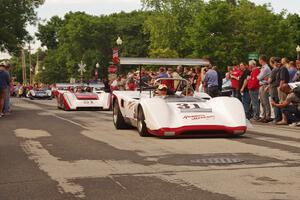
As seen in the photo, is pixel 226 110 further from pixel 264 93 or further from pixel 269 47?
pixel 269 47

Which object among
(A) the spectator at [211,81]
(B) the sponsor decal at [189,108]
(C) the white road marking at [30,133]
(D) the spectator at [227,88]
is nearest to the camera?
(B) the sponsor decal at [189,108]

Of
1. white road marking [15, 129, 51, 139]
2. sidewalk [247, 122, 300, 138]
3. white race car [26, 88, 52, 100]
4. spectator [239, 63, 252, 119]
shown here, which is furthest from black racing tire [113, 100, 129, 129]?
white race car [26, 88, 52, 100]

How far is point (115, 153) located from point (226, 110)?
11.0 feet

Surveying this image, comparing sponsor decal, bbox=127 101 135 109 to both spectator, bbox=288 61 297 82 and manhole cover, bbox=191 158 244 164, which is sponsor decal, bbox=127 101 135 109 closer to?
manhole cover, bbox=191 158 244 164

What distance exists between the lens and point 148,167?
810 cm

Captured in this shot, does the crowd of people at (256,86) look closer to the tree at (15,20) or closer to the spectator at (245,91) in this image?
the spectator at (245,91)

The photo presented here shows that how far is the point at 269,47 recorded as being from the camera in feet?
235

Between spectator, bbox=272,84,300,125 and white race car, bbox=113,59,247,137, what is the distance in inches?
145

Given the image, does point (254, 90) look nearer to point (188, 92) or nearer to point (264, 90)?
point (264, 90)

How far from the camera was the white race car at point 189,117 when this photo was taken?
11883 millimetres

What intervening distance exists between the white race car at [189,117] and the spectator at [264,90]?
4.73 meters

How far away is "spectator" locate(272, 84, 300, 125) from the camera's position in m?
15.8

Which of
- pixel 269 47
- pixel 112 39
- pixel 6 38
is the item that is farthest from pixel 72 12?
pixel 6 38

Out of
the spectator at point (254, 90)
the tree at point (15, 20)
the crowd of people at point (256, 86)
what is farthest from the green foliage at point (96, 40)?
the spectator at point (254, 90)
